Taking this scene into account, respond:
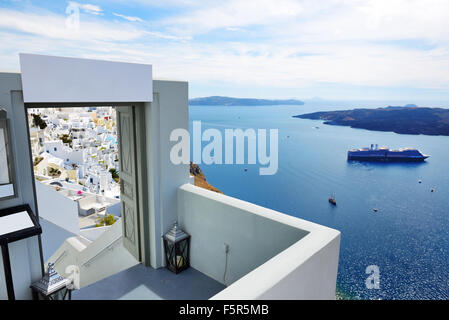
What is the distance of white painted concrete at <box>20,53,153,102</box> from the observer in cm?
224

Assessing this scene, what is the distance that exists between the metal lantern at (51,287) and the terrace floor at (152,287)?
0.56m

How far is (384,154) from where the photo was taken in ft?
106

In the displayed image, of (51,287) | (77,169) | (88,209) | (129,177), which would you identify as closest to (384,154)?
(88,209)

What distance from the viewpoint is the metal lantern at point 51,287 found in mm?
2416

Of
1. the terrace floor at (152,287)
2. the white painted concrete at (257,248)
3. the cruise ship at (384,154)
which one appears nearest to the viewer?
the white painted concrete at (257,248)

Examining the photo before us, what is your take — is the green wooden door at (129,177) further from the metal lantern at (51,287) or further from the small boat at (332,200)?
the small boat at (332,200)

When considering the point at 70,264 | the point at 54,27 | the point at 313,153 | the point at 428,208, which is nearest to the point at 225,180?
the point at 313,153

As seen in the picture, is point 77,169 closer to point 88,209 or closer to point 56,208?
point 88,209

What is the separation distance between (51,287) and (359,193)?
3268 cm

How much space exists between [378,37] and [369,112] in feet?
26.3

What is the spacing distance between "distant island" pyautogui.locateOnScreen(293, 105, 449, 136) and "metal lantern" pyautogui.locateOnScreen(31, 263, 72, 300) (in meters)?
29.5

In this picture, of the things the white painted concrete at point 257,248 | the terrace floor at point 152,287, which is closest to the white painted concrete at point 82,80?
the white painted concrete at point 257,248

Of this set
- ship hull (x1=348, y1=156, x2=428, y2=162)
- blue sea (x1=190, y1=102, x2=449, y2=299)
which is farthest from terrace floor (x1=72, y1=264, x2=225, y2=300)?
ship hull (x1=348, y1=156, x2=428, y2=162)

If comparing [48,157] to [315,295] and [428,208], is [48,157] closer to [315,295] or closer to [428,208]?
[315,295]
